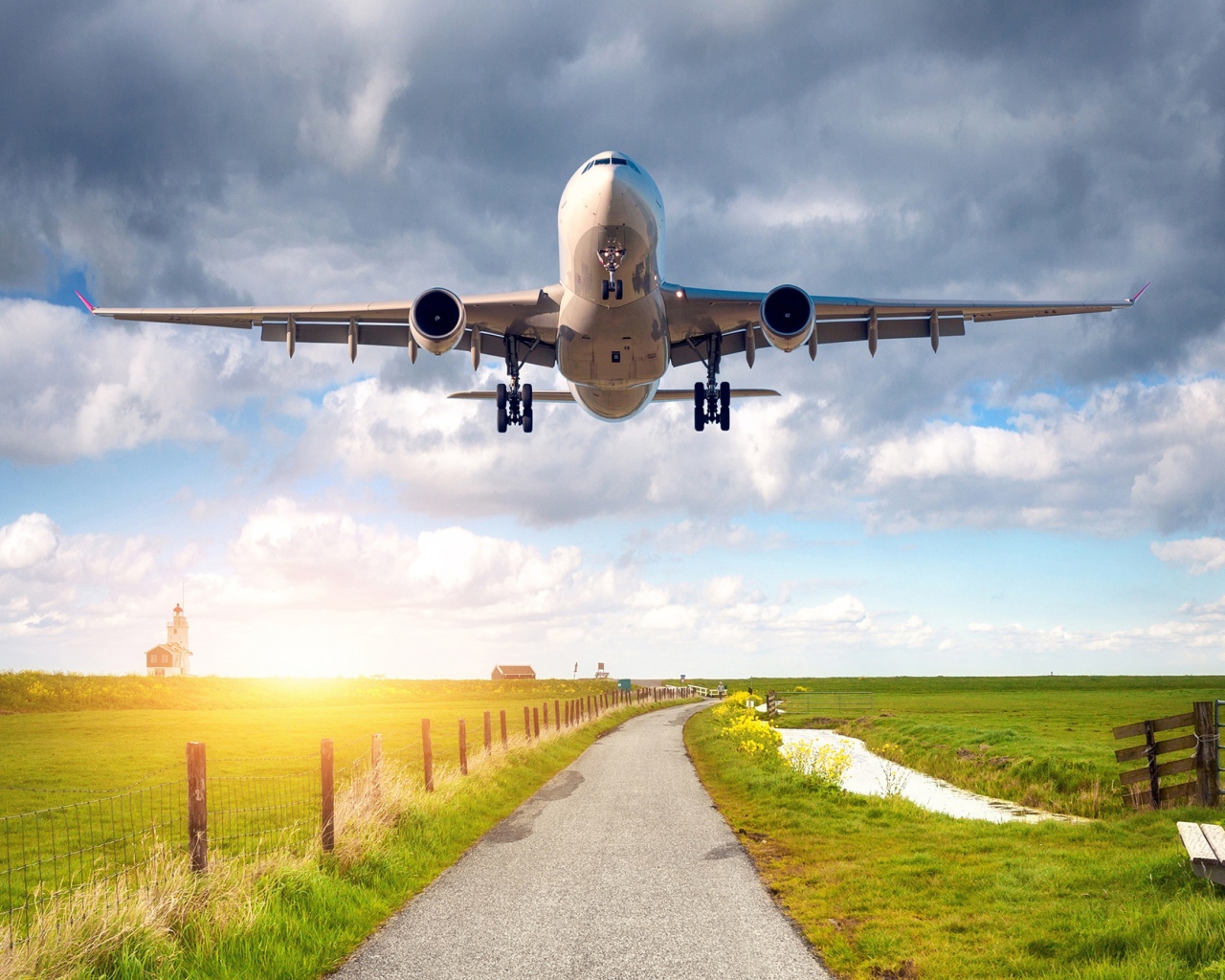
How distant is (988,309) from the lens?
2108 centimetres

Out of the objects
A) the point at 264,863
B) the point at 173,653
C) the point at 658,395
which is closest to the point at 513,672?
the point at 173,653

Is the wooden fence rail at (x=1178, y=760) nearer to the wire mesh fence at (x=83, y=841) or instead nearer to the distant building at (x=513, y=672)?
the wire mesh fence at (x=83, y=841)

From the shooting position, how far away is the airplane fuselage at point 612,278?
51.8 ft

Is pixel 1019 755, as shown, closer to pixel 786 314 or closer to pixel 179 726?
pixel 786 314

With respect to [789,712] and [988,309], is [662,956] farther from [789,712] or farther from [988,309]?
[789,712]

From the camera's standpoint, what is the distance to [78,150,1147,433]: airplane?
16.3m

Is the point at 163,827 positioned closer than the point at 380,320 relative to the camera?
Yes

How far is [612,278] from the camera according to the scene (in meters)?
16.5

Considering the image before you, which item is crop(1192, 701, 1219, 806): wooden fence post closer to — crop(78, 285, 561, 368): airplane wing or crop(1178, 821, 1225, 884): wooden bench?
crop(1178, 821, 1225, 884): wooden bench

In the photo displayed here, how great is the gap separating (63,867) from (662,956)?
37.1ft

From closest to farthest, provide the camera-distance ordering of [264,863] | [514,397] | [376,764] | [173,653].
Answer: [264,863] → [376,764] → [514,397] → [173,653]

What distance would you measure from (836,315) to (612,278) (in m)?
6.88

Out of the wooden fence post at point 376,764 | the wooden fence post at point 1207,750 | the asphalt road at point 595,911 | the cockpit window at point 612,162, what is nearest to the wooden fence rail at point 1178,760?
the wooden fence post at point 1207,750

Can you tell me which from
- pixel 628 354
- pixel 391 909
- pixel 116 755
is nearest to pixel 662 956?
pixel 391 909
